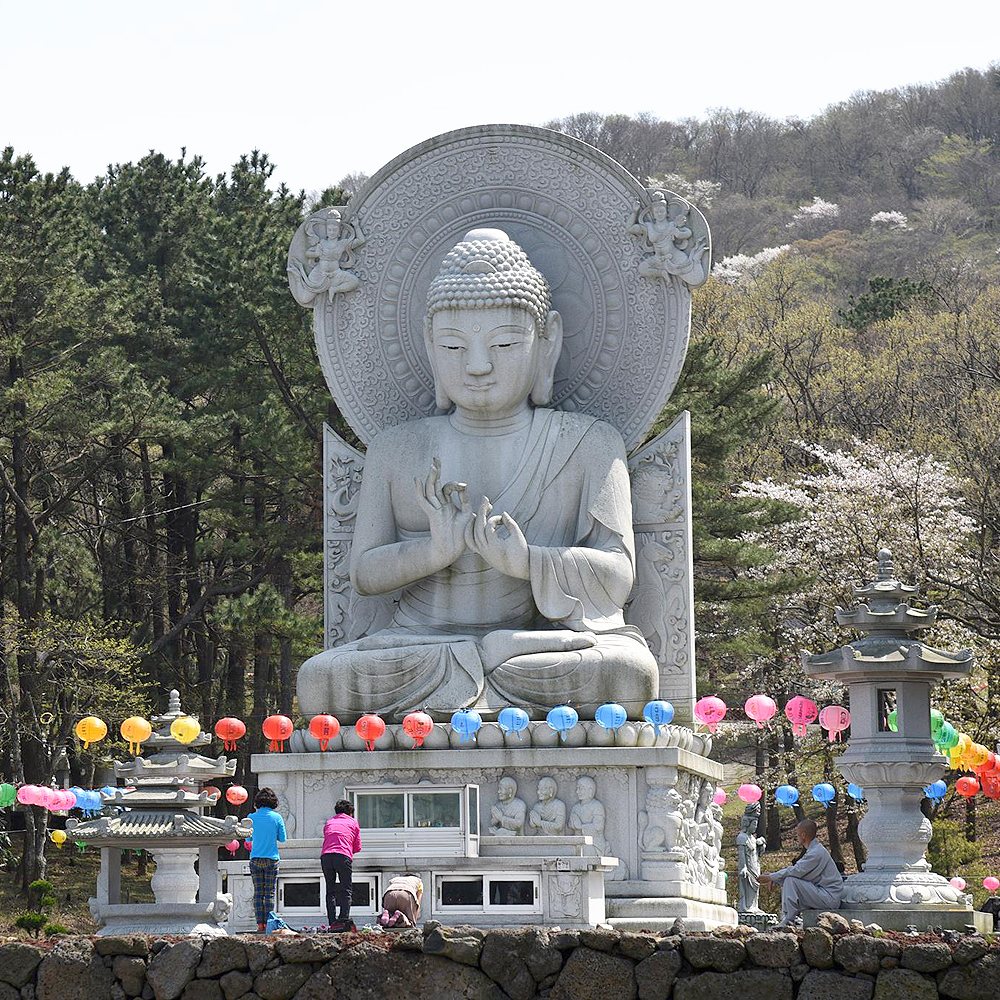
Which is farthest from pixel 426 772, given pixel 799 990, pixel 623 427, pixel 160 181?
pixel 160 181

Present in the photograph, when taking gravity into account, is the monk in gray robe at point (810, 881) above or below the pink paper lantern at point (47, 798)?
below

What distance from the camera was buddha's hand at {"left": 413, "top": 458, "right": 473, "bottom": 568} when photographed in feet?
45.1

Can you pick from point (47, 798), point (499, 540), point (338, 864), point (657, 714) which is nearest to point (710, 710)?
point (657, 714)

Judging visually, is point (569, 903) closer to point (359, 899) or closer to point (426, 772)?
point (359, 899)

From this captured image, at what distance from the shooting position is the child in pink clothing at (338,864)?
34.3 ft

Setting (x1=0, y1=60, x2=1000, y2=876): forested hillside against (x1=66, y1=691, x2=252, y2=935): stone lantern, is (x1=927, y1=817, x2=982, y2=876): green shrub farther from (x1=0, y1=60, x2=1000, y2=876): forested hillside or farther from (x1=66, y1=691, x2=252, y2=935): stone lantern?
(x1=66, y1=691, x2=252, y2=935): stone lantern

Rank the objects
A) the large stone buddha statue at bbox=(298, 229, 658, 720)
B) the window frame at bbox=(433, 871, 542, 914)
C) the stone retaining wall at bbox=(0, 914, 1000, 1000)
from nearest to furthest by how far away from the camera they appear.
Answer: the stone retaining wall at bbox=(0, 914, 1000, 1000), the window frame at bbox=(433, 871, 542, 914), the large stone buddha statue at bbox=(298, 229, 658, 720)

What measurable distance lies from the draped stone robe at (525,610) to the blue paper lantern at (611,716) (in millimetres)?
525

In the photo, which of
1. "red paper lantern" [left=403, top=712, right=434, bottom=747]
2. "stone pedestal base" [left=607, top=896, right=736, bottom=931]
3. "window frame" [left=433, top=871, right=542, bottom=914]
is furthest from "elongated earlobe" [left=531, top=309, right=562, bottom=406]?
"window frame" [left=433, top=871, right=542, bottom=914]

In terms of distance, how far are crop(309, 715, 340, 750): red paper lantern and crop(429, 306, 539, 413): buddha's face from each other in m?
3.10

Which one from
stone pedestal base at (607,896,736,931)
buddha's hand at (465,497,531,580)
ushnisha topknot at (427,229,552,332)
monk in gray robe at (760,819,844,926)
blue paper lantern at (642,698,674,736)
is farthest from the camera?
ushnisha topknot at (427,229,552,332)

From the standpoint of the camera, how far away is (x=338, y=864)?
10.5m

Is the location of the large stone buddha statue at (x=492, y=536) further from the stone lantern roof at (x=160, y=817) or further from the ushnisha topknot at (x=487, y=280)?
the stone lantern roof at (x=160, y=817)

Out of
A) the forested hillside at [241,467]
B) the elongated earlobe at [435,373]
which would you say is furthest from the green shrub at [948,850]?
the elongated earlobe at [435,373]
